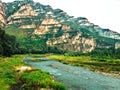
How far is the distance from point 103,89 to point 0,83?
2445cm

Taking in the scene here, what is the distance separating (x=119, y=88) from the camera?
222 feet

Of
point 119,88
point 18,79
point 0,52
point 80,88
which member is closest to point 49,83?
point 80,88

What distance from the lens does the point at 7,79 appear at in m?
65.2

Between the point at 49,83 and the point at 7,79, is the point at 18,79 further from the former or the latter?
the point at 49,83

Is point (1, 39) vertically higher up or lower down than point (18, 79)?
higher up

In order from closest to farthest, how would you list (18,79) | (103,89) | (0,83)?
(0,83) → (103,89) → (18,79)

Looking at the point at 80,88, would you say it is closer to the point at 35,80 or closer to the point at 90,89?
the point at 90,89

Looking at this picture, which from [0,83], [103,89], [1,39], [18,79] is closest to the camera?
[0,83]

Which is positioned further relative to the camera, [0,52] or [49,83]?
[0,52]

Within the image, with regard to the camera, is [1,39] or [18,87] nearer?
[18,87]

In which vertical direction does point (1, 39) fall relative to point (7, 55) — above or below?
above

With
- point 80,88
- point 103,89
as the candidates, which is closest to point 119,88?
point 103,89

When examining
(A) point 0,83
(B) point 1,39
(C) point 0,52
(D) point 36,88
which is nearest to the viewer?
(D) point 36,88

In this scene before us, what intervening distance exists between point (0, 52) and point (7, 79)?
75.3 m
